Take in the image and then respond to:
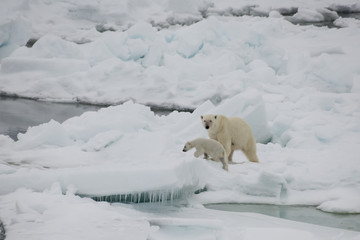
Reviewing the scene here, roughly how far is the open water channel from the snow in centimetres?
12

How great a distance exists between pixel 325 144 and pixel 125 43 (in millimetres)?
6846

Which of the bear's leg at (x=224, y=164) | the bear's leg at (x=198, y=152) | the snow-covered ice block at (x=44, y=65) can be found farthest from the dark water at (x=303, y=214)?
the snow-covered ice block at (x=44, y=65)

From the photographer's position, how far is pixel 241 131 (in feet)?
18.8

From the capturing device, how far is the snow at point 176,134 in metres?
3.93

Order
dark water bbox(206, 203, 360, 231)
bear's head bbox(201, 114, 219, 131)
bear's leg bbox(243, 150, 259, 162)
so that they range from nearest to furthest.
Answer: dark water bbox(206, 203, 360, 231)
bear's head bbox(201, 114, 219, 131)
bear's leg bbox(243, 150, 259, 162)

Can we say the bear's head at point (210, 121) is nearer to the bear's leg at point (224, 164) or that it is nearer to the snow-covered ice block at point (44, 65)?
the bear's leg at point (224, 164)

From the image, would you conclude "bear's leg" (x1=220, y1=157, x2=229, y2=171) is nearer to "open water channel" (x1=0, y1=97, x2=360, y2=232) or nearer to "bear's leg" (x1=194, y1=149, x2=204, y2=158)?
"bear's leg" (x1=194, y1=149, x2=204, y2=158)

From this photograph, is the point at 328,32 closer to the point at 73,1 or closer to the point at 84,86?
the point at 84,86

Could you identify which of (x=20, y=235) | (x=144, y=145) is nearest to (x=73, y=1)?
(x=144, y=145)

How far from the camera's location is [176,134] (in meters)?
6.91

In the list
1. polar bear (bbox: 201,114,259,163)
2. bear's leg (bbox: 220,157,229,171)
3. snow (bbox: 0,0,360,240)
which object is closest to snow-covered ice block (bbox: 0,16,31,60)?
snow (bbox: 0,0,360,240)

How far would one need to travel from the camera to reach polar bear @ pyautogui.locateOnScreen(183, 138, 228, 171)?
520 centimetres

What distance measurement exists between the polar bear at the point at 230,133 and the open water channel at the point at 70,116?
95cm

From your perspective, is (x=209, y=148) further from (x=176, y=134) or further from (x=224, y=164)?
(x=176, y=134)
